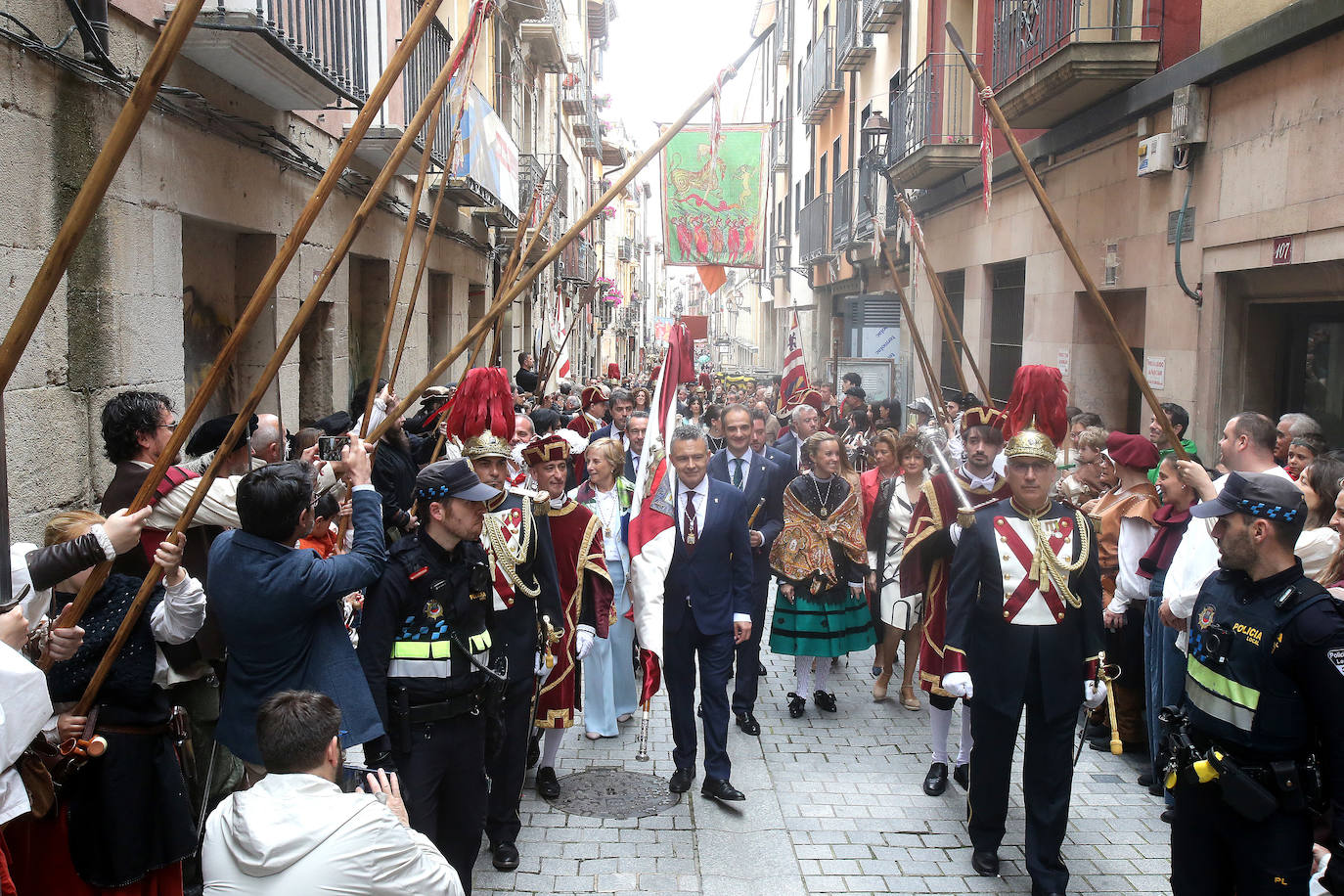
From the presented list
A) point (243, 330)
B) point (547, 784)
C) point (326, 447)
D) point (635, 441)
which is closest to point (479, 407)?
point (326, 447)

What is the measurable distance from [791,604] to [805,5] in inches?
1162

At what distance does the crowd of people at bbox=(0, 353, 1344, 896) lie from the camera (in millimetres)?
3242

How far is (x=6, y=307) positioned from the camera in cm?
504

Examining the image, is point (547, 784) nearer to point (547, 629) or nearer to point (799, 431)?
point (547, 629)

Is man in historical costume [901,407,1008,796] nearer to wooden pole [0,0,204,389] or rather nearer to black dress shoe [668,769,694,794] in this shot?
black dress shoe [668,769,694,794]

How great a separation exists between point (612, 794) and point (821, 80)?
977 inches

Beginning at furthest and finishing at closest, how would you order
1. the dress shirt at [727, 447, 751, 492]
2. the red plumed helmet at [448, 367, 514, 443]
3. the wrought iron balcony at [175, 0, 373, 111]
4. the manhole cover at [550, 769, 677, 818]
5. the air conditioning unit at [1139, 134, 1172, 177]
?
the air conditioning unit at [1139, 134, 1172, 177]
the dress shirt at [727, 447, 751, 492]
the wrought iron balcony at [175, 0, 373, 111]
the manhole cover at [550, 769, 677, 818]
the red plumed helmet at [448, 367, 514, 443]

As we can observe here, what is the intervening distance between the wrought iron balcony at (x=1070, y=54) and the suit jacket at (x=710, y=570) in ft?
20.2

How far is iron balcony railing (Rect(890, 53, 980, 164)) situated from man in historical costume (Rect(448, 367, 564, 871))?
1144 cm

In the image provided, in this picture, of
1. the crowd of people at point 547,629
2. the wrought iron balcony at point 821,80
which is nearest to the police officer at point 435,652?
the crowd of people at point 547,629

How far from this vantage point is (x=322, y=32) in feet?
26.7

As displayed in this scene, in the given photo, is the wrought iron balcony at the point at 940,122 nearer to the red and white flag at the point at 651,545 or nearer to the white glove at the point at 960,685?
the red and white flag at the point at 651,545

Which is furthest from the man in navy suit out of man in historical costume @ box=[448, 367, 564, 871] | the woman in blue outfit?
man in historical costume @ box=[448, 367, 564, 871]

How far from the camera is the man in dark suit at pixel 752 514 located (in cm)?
673
